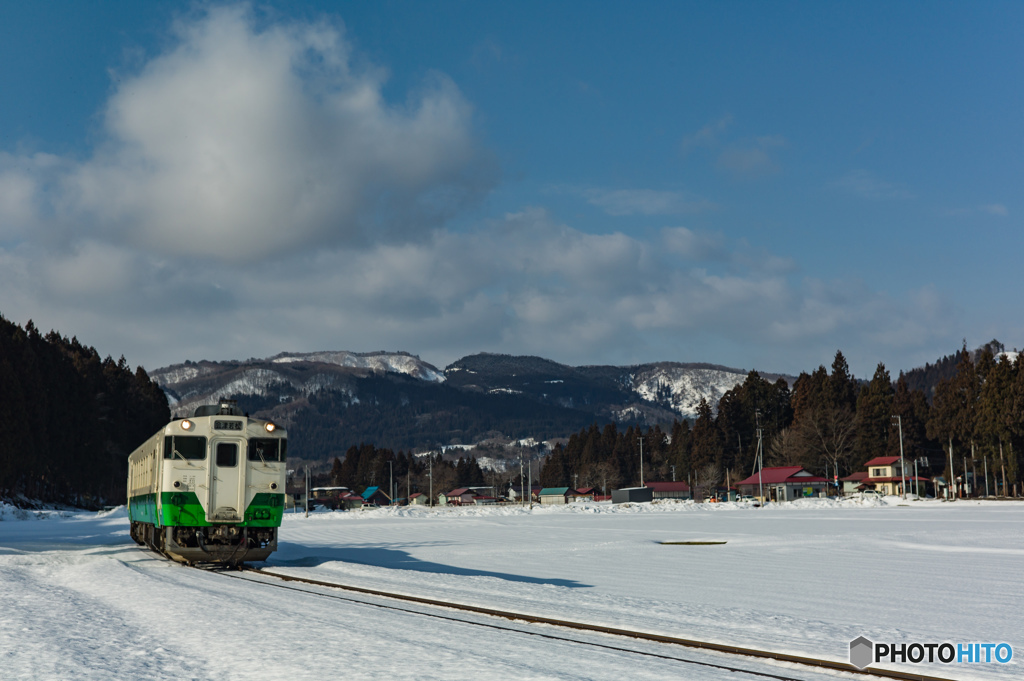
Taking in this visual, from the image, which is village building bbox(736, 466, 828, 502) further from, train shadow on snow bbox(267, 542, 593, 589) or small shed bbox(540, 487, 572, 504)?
train shadow on snow bbox(267, 542, 593, 589)

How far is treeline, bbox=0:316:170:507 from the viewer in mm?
79375

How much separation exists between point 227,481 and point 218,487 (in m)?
0.29

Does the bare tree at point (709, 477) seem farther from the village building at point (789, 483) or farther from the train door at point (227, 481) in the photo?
the train door at point (227, 481)

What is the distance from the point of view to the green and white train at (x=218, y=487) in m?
23.1

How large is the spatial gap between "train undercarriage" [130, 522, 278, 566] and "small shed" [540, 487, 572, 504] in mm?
143758

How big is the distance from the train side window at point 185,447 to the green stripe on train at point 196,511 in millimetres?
1039

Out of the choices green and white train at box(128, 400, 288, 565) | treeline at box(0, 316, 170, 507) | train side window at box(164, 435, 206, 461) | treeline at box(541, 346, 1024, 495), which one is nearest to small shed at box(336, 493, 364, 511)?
treeline at box(541, 346, 1024, 495)

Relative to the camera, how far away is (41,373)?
90250 mm

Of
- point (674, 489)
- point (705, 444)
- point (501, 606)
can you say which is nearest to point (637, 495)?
point (705, 444)

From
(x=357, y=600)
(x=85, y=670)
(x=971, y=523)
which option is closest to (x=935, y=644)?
(x=357, y=600)

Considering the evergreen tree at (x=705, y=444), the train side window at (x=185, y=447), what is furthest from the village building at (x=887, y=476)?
the train side window at (x=185, y=447)

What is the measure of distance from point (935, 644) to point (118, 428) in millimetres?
112523

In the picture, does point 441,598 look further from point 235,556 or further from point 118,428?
point 118,428

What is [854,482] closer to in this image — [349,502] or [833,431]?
[833,431]
